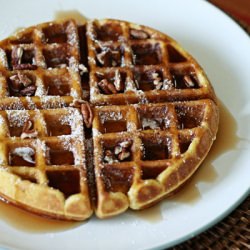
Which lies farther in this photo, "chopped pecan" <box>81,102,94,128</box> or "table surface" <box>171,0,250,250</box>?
"chopped pecan" <box>81,102,94,128</box>

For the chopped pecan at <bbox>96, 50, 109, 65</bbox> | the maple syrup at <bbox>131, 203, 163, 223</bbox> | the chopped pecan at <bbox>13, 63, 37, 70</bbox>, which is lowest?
the maple syrup at <bbox>131, 203, 163, 223</bbox>

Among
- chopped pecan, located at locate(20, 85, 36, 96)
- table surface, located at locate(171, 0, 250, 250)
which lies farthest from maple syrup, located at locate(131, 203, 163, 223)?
chopped pecan, located at locate(20, 85, 36, 96)

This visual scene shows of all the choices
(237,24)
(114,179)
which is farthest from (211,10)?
(114,179)

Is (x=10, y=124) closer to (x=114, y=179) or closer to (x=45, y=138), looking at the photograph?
(x=45, y=138)

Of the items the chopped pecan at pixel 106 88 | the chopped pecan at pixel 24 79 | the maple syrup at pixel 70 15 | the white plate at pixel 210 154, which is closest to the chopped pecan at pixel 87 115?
the chopped pecan at pixel 106 88

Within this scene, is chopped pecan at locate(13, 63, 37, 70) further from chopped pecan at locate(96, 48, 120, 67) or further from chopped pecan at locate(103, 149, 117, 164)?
chopped pecan at locate(103, 149, 117, 164)

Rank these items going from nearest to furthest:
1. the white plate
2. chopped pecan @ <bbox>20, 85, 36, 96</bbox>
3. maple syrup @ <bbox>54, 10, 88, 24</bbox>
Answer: the white plate → chopped pecan @ <bbox>20, 85, 36, 96</bbox> → maple syrup @ <bbox>54, 10, 88, 24</bbox>

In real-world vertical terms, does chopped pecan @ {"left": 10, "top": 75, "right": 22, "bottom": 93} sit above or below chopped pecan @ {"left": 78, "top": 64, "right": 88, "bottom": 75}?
below

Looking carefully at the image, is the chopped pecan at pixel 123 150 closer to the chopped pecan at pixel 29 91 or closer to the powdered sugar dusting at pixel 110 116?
the powdered sugar dusting at pixel 110 116
